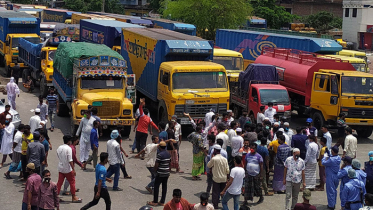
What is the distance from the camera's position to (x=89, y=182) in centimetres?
1452

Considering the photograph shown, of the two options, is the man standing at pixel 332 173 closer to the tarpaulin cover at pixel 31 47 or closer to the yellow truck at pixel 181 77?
the yellow truck at pixel 181 77

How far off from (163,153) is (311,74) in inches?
451

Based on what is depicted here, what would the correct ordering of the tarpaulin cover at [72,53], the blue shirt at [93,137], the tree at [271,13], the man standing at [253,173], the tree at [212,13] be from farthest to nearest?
the tree at [271,13] < the tree at [212,13] < the tarpaulin cover at [72,53] < the blue shirt at [93,137] < the man standing at [253,173]

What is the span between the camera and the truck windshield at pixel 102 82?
19547 mm

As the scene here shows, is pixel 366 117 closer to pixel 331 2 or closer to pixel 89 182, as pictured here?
pixel 89 182

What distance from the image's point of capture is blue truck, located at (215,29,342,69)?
27.4 meters

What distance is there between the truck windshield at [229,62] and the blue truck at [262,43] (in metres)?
3.74

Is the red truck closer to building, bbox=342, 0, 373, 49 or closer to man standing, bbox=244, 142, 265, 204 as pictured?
man standing, bbox=244, 142, 265, 204

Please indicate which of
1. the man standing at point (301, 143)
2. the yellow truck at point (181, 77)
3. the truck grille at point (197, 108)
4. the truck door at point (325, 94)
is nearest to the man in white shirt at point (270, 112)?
the yellow truck at point (181, 77)

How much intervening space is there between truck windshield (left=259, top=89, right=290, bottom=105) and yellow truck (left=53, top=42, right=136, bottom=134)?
4667 millimetres

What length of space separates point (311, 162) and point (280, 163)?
0.74m

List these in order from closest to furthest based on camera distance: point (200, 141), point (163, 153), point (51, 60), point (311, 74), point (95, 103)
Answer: point (163, 153)
point (200, 141)
point (95, 103)
point (311, 74)
point (51, 60)

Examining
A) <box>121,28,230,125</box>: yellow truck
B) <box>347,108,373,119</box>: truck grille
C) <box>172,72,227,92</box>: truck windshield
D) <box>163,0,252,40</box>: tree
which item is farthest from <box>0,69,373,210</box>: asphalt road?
<box>163,0,252,40</box>: tree

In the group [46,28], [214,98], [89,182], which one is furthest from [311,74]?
[46,28]
